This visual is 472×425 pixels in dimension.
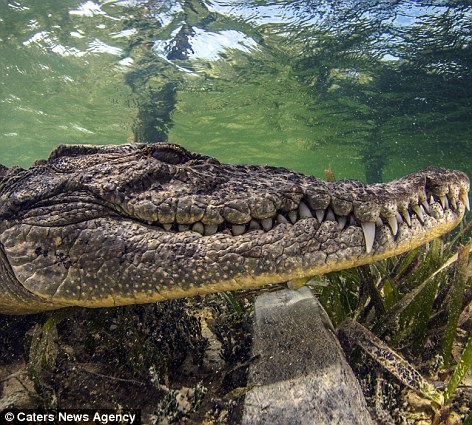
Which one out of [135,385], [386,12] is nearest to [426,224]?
[135,385]

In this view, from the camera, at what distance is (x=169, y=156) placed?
2.30 meters

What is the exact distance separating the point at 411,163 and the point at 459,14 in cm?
2096

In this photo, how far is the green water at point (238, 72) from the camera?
1040 centimetres

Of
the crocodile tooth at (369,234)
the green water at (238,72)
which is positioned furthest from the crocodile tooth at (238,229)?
the green water at (238,72)

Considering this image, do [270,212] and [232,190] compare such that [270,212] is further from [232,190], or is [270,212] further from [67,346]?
[67,346]

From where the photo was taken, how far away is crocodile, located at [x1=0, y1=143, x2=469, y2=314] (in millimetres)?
1676

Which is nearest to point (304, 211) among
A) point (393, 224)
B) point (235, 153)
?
point (393, 224)

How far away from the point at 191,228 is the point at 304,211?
0.65 metres

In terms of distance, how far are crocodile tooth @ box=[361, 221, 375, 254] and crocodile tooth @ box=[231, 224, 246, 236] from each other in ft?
2.12

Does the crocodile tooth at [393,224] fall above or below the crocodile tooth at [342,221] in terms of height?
above

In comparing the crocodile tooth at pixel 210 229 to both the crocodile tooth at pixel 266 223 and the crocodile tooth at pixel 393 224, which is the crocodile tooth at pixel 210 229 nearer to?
the crocodile tooth at pixel 266 223

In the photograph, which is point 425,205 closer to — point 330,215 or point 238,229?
point 330,215

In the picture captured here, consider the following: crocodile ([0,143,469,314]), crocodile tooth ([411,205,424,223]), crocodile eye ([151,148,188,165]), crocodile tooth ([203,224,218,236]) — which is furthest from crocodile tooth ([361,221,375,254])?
crocodile eye ([151,148,188,165])

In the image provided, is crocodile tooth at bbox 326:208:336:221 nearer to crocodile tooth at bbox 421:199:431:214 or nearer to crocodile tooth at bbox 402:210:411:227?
crocodile tooth at bbox 402:210:411:227
